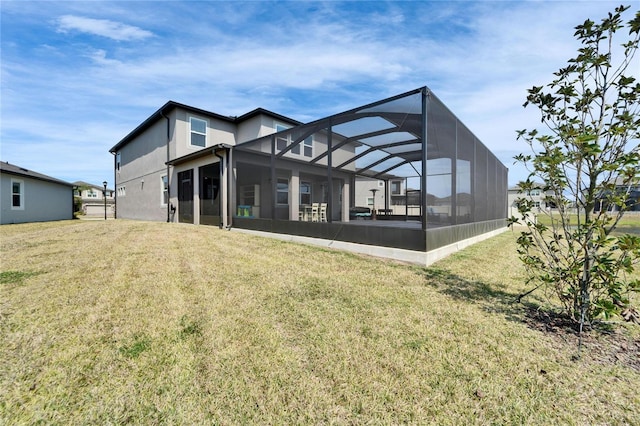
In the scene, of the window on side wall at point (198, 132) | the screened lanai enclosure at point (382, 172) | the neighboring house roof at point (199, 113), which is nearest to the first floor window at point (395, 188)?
the screened lanai enclosure at point (382, 172)

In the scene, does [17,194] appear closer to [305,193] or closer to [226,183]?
[226,183]

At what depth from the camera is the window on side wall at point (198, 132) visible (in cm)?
1349

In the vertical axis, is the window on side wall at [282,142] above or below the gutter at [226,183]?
above

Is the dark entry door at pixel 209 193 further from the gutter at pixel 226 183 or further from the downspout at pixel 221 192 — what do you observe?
the gutter at pixel 226 183

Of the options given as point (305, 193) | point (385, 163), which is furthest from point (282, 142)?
point (385, 163)

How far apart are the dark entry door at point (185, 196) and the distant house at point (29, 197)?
8.85 m

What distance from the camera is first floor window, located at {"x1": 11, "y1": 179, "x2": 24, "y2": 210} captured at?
14.3 meters

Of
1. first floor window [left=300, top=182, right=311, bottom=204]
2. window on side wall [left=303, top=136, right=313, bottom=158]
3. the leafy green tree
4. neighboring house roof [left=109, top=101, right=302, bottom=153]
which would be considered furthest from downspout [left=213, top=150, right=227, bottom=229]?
the leafy green tree

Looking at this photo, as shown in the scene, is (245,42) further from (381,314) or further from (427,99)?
(381,314)

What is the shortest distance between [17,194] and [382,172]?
19657mm

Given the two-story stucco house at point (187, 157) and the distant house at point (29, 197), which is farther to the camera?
the distant house at point (29, 197)

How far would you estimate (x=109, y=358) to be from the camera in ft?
6.97

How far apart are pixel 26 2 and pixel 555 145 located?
11018mm

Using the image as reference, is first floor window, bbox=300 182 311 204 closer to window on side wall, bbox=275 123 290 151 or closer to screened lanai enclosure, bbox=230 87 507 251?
screened lanai enclosure, bbox=230 87 507 251
